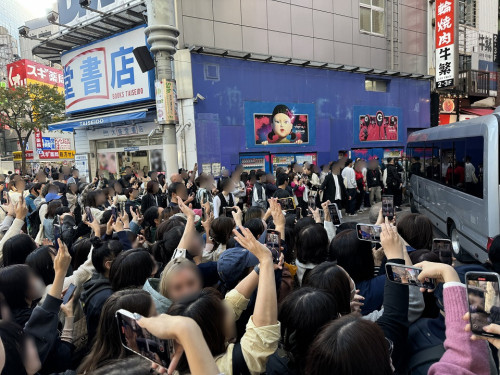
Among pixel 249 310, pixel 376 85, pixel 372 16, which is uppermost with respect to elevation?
pixel 372 16

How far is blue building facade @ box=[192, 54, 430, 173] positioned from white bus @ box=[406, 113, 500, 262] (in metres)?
6.34

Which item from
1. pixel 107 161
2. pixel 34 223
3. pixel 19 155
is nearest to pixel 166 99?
pixel 34 223

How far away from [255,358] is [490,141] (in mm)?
5583

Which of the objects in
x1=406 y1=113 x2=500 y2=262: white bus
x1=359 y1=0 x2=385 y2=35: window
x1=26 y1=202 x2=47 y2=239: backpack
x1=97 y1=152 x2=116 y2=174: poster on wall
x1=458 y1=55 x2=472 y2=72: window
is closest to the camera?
x1=406 y1=113 x2=500 y2=262: white bus

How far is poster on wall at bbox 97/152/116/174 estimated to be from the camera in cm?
1576

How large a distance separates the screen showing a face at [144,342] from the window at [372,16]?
19.0m

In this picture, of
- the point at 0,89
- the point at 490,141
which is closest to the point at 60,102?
the point at 0,89

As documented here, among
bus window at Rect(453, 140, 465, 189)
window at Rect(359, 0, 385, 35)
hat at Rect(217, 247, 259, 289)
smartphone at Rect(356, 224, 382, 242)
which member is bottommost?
hat at Rect(217, 247, 259, 289)

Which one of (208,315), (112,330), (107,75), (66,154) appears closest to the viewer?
(208,315)

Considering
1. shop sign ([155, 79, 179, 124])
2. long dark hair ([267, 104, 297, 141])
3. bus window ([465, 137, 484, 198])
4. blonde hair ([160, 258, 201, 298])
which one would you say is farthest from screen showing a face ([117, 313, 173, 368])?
long dark hair ([267, 104, 297, 141])

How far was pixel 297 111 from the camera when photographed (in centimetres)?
1492

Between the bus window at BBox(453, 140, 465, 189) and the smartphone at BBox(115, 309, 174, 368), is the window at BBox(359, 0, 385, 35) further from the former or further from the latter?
the smartphone at BBox(115, 309, 174, 368)

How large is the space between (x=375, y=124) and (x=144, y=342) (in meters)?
18.1

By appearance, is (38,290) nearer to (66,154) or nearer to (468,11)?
(468,11)
